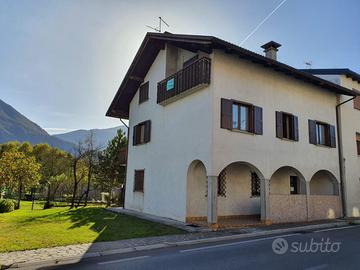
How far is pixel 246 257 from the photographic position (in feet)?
23.2

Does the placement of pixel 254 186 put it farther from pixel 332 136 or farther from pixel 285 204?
pixel 332 136

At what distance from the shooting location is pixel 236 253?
7516 millimetres

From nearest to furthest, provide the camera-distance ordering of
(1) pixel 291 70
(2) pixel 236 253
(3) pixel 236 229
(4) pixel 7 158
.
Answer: (2) pixel 236 253
(3) pixel 236 229
(1) pixel 291 70
(4) pixel 7 158

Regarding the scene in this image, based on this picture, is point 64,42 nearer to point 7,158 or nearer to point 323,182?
point 7,158

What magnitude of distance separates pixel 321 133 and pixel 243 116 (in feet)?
21.3

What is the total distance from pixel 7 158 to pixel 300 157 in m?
20.8

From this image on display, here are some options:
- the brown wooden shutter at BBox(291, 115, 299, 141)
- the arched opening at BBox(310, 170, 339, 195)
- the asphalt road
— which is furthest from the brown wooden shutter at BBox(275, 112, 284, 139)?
the asphalt road

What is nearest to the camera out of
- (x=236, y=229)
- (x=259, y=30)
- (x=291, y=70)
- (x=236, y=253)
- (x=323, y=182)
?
(x=236, y=253)

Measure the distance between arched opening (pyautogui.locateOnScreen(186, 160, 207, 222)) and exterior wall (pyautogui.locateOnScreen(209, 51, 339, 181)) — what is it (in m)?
1.81

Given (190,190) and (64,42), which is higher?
(64,42)

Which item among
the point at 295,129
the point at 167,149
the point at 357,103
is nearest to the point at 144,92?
the point at 167,149

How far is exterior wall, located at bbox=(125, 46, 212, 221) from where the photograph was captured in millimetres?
12914

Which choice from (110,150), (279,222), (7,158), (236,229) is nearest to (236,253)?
(236,229)

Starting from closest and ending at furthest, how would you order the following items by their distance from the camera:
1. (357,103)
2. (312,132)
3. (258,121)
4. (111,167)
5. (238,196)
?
(258,121) < (238,196) < (312,132) < (357,103) < (111,167)
